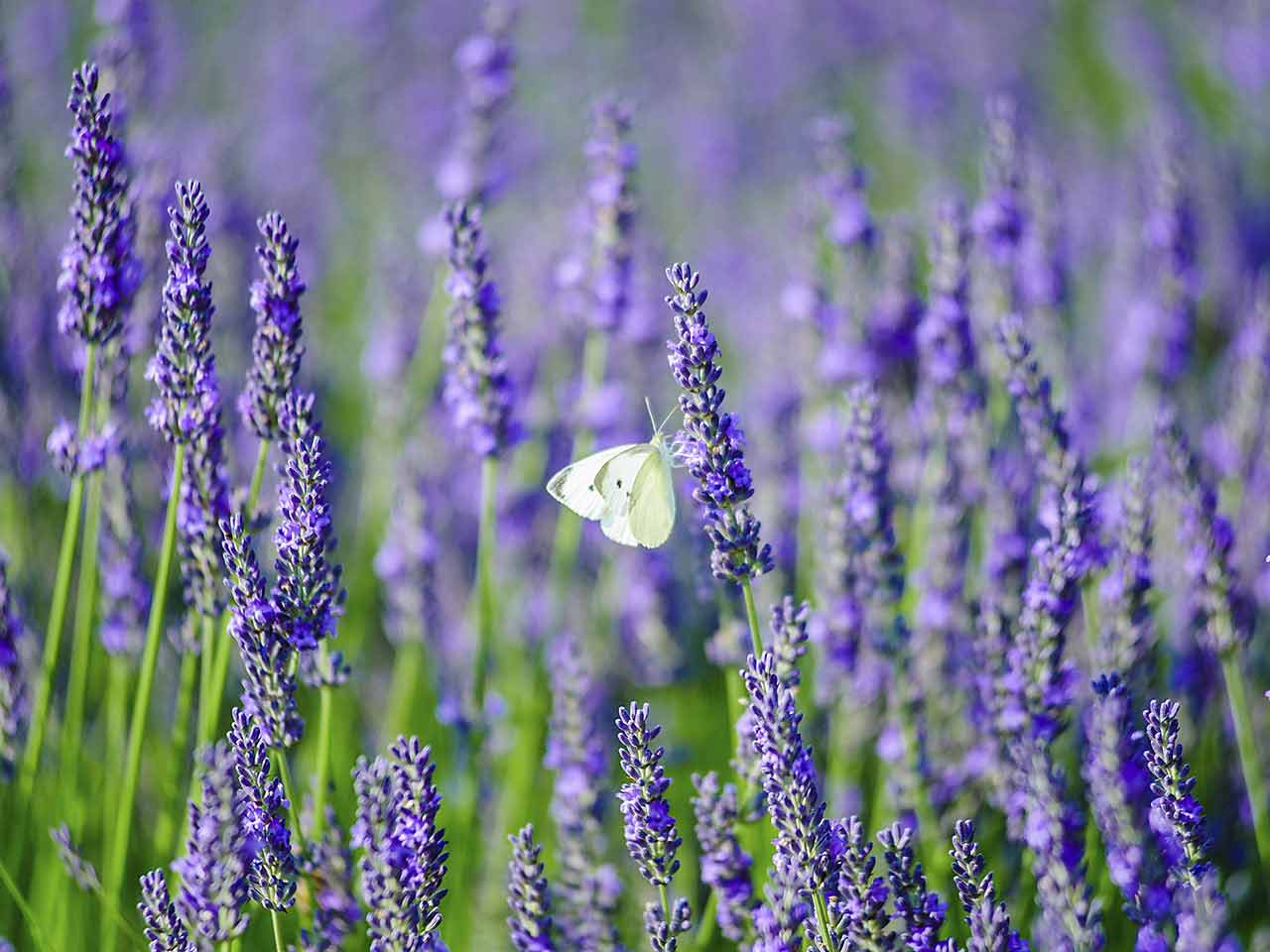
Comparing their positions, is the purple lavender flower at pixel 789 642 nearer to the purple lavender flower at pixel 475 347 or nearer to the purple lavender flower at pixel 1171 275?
the purple lavender flower at pixel 475 347

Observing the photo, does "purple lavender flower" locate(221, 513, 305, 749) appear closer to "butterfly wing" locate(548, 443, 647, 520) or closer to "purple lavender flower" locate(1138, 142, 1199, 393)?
"butterfly wing" locate(548, 443, 647, 520)

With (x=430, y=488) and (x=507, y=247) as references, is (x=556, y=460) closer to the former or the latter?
(x=430, y=488)

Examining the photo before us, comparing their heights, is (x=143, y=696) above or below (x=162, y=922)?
above

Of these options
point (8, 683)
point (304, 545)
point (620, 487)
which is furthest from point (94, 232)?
point (620, 487)

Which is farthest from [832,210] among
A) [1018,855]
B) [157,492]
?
[157,492]

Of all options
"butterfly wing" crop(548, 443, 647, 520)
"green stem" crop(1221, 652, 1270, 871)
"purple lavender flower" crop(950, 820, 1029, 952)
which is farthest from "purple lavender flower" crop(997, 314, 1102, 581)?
"butterfly wing" crop(548, 443, 647, 520)

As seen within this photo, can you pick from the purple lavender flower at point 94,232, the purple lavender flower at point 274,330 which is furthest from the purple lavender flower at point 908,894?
the purple lavender flower at point 94,232

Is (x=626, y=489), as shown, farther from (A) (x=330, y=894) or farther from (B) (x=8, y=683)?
(B) (x=8, y=683)
